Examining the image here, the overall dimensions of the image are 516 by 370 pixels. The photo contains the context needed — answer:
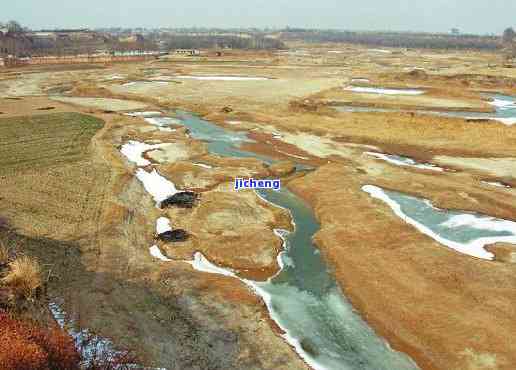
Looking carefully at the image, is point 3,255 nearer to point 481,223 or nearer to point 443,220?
point 443,220

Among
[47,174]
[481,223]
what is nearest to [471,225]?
[481,223]

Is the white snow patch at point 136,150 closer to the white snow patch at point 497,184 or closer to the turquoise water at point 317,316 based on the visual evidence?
the turquoise water at point 317,316

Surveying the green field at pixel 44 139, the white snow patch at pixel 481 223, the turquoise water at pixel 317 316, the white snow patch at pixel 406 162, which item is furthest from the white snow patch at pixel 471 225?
the green field at pixel 44 139

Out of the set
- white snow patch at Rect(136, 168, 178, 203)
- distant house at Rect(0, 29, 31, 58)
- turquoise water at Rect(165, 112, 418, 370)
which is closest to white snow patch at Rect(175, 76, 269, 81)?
white snow patch at Rect(136, 168, 178, 203)

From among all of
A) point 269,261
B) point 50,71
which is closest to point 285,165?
point 269,261

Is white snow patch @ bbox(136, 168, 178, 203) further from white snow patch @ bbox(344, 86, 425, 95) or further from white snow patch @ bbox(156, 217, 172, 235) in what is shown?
white snow patch @ bbox(344, 86, 425, 95)
